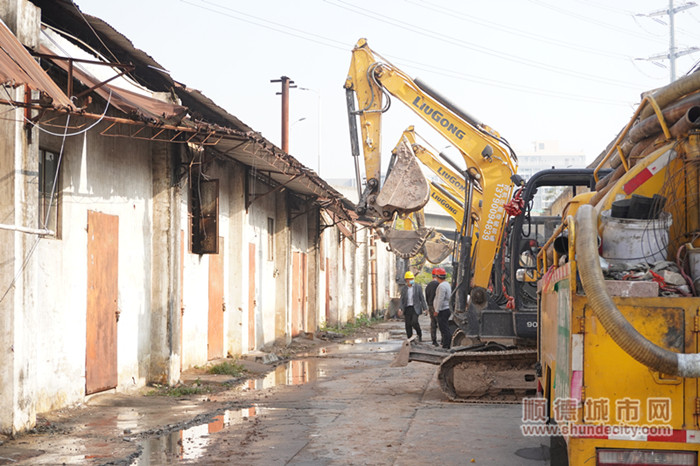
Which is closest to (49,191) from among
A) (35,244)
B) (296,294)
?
(35,244)

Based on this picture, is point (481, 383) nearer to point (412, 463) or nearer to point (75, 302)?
point (412, 463)

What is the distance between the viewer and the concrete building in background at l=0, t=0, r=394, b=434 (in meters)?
8.62

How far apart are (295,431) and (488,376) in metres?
3.52

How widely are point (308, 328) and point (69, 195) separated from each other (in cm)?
1690

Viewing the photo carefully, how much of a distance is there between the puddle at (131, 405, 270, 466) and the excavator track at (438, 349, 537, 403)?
3.02 m

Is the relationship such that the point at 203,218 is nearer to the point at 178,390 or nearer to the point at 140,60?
the point at 140,60

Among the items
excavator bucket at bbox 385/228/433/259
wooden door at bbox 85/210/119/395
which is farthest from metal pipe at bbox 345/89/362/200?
excavator bucket at bbox 385/228/433/259

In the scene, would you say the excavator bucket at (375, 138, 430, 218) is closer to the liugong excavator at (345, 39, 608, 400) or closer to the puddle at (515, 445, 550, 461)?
the liugong excavator at (345, 39, 608, 400)

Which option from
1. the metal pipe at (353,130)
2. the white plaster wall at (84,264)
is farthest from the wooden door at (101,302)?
the metal pipe at (353,130)

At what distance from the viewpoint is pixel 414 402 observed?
11.8 meters

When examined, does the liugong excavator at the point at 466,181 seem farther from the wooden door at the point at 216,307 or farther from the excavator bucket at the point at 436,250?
the excavator bucket at the point at 436,250

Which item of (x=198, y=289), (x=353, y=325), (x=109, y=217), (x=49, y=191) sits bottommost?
(x=353, y=325)

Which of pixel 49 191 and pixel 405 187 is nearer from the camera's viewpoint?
pixel 49 191

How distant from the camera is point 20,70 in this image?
24.7ft
